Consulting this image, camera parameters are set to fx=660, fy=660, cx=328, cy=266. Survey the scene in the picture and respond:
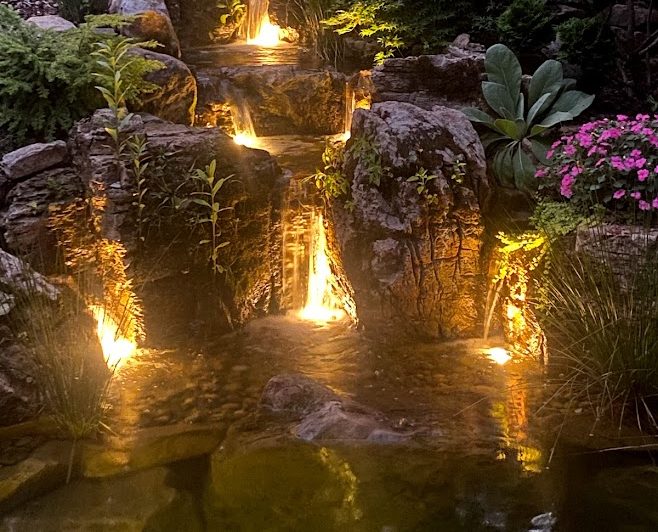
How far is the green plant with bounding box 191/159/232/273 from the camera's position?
4.86 m

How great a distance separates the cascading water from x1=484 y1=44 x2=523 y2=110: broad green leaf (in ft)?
16.3

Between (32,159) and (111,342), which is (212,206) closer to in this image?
(111,342)

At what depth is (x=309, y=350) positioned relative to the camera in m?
4.90

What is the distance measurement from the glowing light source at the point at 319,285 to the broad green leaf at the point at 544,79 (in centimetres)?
209

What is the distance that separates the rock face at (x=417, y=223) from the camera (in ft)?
15.7

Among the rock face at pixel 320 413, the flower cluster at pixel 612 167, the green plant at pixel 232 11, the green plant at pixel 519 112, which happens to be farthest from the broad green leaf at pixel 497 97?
the green plant at pixel 232 11

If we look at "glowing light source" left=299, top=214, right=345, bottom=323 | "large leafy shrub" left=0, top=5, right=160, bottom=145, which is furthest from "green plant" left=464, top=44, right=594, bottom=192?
"large leafy shrub" left=0, top=5, right=160, bottom=145

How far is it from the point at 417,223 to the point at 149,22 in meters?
4.02

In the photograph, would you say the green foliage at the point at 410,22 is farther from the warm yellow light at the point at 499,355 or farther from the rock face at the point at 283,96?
the warm yellow light at the point at 499,355

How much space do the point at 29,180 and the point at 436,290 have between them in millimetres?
3144

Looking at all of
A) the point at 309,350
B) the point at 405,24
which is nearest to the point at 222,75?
the point at 405,24

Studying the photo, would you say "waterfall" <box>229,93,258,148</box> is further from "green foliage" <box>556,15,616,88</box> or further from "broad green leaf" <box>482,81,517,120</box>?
"green foliage" <box>556,15,616,88</box>

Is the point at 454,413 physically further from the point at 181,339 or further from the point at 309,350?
the point at 181,339

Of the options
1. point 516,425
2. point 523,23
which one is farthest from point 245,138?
point 516,425
